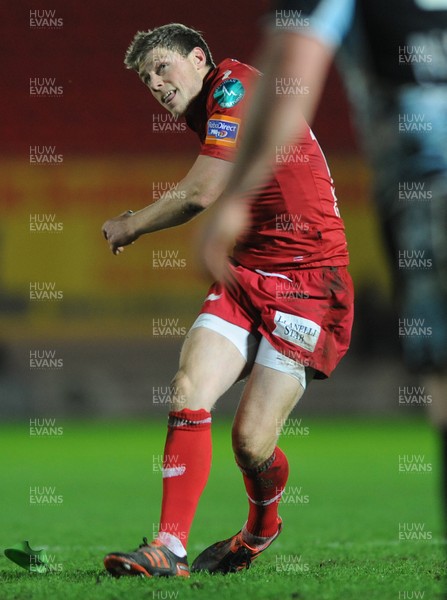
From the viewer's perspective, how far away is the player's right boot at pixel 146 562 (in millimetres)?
3793

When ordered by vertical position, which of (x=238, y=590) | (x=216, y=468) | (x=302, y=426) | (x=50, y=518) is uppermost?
(x=238, y=590)

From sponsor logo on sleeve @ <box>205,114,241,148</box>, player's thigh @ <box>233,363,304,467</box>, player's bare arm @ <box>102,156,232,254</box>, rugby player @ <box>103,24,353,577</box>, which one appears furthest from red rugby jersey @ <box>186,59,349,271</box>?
player's thigh @ <box>233,363,304,467</box>

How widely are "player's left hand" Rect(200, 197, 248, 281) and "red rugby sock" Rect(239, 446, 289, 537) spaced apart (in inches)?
87.1

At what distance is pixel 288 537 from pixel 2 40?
12638 mm

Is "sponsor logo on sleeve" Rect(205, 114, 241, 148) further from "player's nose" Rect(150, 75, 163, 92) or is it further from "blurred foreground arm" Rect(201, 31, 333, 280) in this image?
"blurred foreground arm" Rect(201, 31, 333, 280)

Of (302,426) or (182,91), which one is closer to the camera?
(182,91)

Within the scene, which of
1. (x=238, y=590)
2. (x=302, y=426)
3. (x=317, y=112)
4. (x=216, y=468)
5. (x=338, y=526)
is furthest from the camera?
(x=317, y=112)

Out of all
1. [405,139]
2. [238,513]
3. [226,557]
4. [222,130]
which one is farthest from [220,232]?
[238,513]

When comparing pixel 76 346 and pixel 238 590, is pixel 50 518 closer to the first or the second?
pixel 238 590

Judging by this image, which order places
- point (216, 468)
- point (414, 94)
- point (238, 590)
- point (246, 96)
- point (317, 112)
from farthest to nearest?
point (317, 112), point (216, 468), point (246, 96), point (238, 590), point (414, 94)

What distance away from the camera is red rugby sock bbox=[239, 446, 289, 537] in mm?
4285

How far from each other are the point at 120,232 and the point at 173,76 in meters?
0.73

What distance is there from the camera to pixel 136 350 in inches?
590

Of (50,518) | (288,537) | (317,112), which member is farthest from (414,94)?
(317,112)
